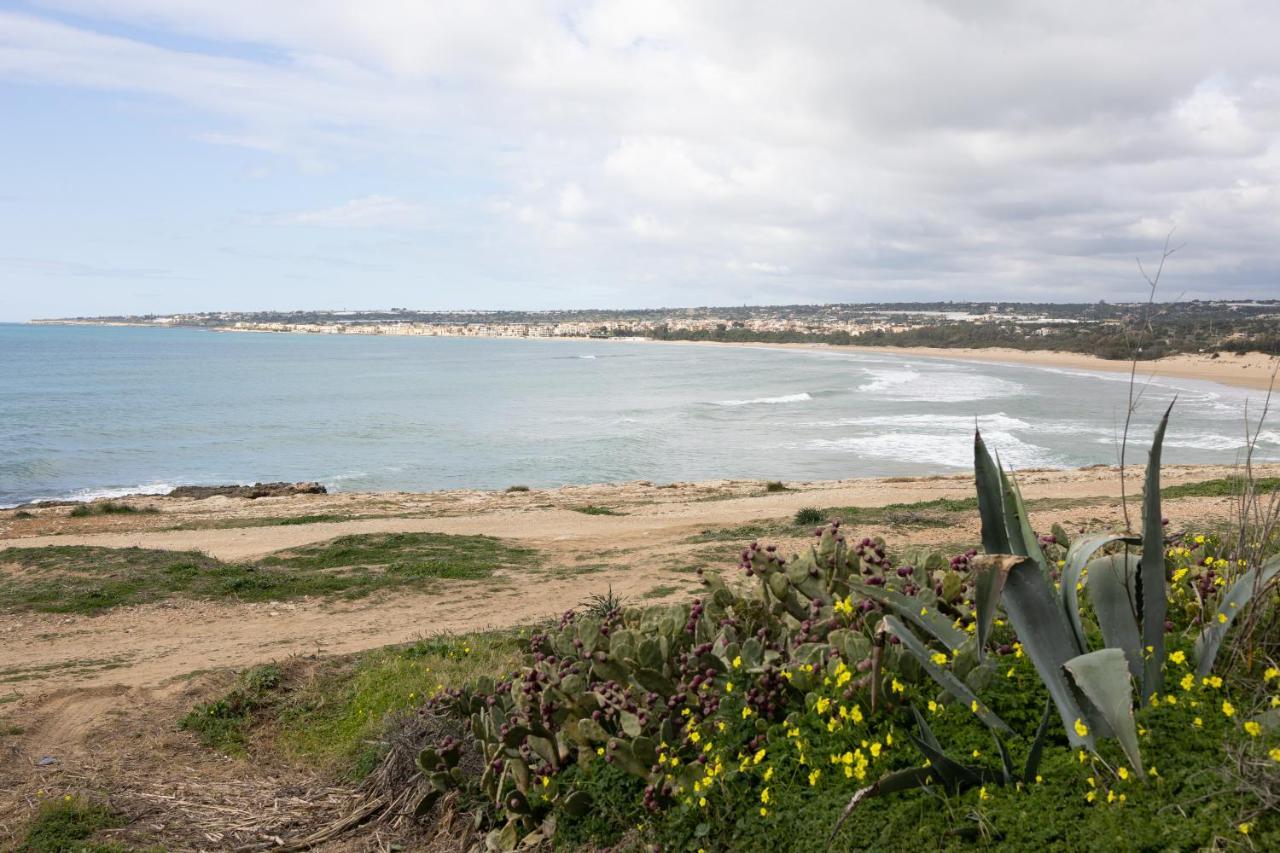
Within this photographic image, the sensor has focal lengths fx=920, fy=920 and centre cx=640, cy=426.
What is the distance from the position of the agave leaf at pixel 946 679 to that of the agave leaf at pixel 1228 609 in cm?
77

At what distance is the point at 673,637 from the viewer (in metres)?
4.82

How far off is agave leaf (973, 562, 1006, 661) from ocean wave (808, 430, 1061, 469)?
29150 mm

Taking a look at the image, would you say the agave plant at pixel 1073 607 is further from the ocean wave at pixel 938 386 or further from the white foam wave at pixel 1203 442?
the ocean wave at pixel 938 386

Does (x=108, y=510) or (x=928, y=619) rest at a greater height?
(x=928, y=619)

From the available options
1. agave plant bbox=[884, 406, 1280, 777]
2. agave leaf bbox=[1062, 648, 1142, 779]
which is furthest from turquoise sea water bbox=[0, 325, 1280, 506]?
agave leaf bbox=[1062, 648, 1142, 779]

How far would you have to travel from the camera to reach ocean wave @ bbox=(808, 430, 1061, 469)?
106ft

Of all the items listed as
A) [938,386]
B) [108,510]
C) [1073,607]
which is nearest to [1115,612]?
[1073,607]

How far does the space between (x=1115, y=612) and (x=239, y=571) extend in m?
13.3

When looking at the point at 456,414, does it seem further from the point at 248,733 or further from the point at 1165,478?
the point at 248,733

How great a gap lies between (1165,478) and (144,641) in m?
21.2

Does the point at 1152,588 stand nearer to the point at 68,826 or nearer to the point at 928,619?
the point at 928,619

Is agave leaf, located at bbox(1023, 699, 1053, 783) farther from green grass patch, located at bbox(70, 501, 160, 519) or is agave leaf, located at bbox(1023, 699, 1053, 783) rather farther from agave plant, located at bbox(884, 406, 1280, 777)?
green grass patch, located at bbox(70, 501, 160, 519)

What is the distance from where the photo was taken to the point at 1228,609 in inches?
136

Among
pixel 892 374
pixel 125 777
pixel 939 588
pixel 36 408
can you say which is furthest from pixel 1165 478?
pixel 36 408
